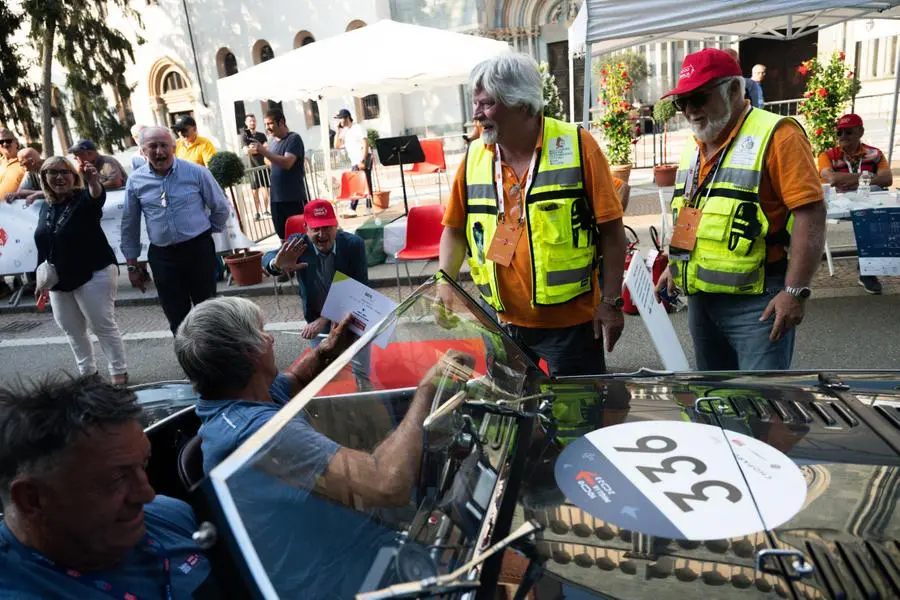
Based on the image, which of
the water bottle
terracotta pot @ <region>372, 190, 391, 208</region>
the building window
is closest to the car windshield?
the water bottle

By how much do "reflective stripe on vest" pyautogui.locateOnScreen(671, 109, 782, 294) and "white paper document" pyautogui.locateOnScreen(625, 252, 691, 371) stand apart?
0.75 ft

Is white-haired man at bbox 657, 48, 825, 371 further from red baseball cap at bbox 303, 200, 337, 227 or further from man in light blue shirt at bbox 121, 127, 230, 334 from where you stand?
man in light blue shirt at bbox 121, 127, 230, 334

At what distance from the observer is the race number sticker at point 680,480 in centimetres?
138

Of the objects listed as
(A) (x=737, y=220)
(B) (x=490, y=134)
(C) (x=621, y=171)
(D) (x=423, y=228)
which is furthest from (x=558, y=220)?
(C) (x=621, y=171)

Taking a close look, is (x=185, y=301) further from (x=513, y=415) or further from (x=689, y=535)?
(x=689, y=535)

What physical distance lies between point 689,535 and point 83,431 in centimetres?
126

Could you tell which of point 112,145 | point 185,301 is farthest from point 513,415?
point 112,145

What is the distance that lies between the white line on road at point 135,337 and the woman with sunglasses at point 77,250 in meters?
1.68

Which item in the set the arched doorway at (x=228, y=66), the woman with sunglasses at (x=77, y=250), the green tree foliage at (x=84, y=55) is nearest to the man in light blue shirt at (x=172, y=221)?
the woman with sunglasses at (x=77, y=250)

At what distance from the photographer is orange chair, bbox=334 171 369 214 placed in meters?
11.8

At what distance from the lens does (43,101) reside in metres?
17.3

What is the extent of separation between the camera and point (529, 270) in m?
2.68

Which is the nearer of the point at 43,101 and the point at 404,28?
the point at 404,28

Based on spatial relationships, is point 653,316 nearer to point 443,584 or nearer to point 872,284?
point 443,584
